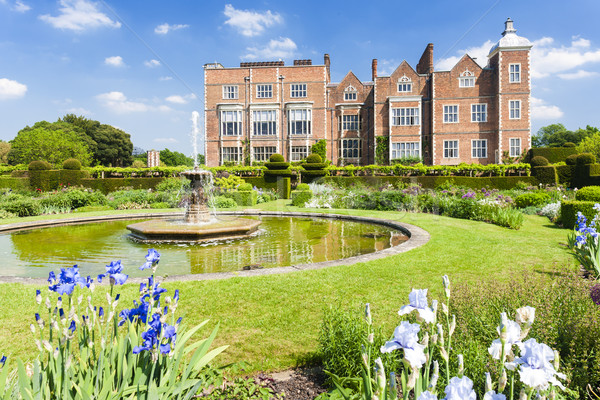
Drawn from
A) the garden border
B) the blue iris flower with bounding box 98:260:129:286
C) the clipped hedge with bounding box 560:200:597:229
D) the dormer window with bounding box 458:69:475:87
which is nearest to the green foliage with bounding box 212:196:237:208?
the garden border

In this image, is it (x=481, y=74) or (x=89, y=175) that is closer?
(x=89, y=175)

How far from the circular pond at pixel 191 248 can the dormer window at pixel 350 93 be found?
2546 centimetres

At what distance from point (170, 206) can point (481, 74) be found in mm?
28509

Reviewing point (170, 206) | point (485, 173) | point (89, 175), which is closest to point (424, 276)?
point (170, 206)

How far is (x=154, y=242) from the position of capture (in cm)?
860

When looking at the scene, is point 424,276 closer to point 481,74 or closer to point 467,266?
point 467,266

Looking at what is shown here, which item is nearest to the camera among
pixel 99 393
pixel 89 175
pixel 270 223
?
pixel 99 393

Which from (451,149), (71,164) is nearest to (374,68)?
(451,149)

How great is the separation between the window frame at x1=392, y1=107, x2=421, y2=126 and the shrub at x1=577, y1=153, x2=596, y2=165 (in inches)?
507

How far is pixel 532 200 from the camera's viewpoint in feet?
46.2

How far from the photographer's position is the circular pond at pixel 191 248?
6.41 meters

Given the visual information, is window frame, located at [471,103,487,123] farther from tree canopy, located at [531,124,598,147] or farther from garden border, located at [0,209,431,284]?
tree canopy, located at [531,124,598,147]

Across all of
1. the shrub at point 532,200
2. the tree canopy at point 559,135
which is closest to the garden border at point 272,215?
the shrub at point 532,200

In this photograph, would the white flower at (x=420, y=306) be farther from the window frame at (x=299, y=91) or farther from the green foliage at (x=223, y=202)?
the window frame at (x=299, y=91)
